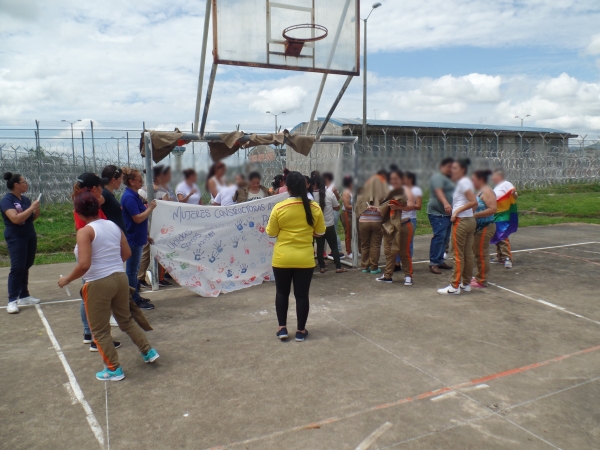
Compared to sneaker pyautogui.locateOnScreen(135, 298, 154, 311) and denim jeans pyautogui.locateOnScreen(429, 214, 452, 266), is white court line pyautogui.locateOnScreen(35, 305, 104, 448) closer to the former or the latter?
sneaker pyautogui.locateOnScreen(135, 298, 154, 311)

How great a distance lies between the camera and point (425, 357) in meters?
4.34

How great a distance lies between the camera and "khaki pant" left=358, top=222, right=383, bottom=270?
751cm

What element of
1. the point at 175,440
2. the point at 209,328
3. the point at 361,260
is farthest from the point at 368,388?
the point at 361,260

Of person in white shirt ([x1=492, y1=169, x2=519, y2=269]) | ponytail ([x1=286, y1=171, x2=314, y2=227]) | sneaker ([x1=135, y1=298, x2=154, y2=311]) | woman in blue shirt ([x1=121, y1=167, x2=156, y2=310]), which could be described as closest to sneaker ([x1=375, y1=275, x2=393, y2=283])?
person in white shirt ([x1=492, y1=169, x2=519, y2=269])

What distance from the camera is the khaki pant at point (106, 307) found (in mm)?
3799

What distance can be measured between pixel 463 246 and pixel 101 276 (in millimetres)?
4571

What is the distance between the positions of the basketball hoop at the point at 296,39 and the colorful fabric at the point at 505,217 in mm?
3978

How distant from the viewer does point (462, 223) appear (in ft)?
20.2

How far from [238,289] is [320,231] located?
97.5 inches

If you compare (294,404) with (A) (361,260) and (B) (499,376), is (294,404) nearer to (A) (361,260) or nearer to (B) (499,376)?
(B) (499,376)

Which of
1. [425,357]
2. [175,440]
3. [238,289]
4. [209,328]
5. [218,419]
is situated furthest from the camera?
[238,289]

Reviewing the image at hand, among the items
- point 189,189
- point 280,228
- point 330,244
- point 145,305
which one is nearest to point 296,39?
point 189,189

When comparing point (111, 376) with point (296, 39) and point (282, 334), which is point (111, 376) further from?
point (296, 39)

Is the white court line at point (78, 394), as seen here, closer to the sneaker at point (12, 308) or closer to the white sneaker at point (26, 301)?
the sneaker at point (12, 308)
